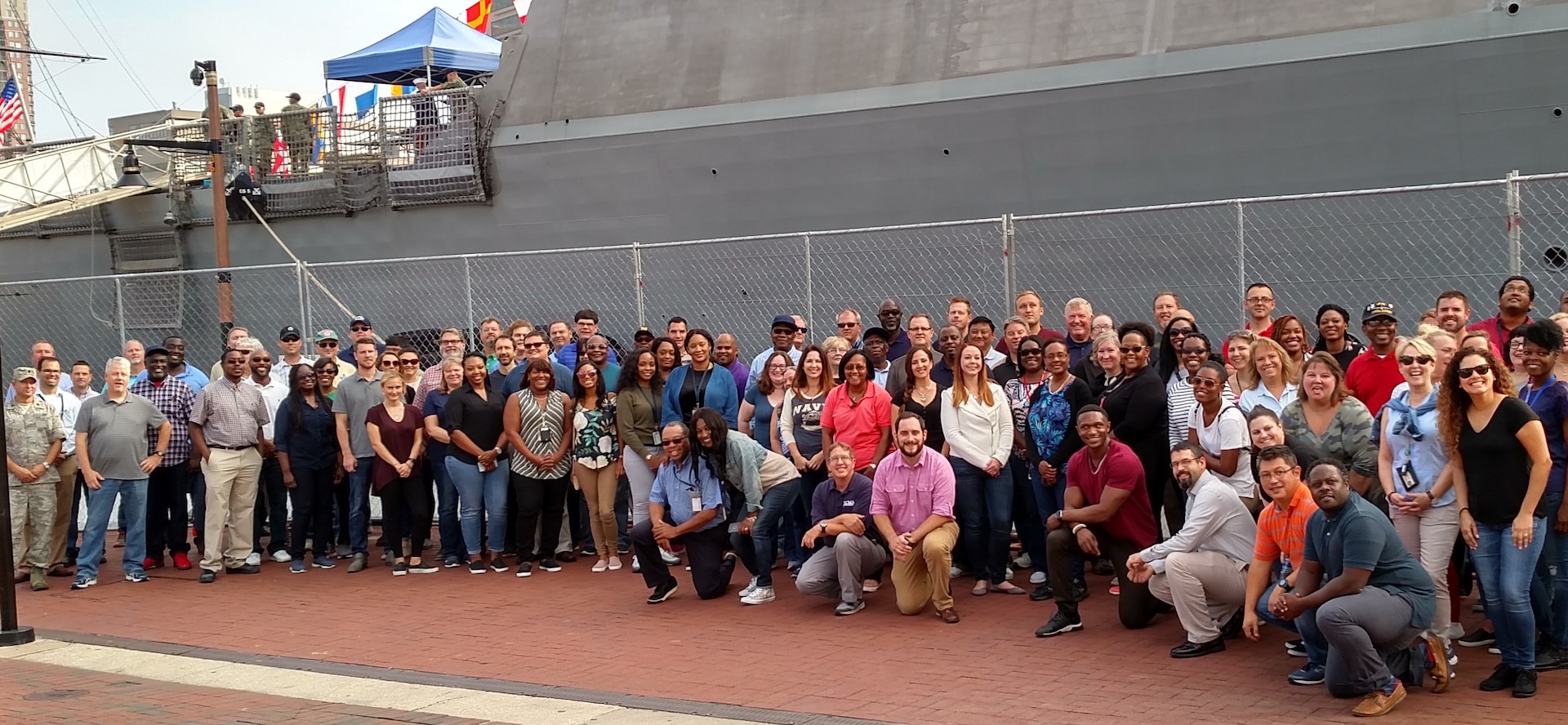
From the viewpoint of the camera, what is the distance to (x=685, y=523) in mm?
8680

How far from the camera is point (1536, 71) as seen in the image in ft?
37.6

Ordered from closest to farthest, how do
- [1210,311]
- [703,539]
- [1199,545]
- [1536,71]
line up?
[1199,545] < [703,539] < [1536,71] < [1210,311]

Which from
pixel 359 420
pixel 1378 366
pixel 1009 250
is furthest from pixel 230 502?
pixel 1378 366

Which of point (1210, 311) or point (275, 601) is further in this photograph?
point (1210, 311)

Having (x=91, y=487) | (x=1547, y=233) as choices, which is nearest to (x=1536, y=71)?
(x=1547, y=233)

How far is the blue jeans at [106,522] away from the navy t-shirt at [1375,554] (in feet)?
29.1

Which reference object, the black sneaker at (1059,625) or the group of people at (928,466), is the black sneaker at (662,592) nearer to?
the group of people at (928,466)

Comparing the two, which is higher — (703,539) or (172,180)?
(172,180)

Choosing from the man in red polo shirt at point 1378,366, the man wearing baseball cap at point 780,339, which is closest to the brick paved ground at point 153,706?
the man wearing baseball cap at point 780,339

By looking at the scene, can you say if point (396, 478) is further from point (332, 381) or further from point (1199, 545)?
point (1199, 545)

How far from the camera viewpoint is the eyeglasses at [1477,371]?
582 cm

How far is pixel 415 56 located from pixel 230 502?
1828 centimetres

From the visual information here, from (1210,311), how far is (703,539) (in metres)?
6.31

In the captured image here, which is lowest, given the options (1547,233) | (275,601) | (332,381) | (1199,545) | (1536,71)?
(275,601)
